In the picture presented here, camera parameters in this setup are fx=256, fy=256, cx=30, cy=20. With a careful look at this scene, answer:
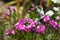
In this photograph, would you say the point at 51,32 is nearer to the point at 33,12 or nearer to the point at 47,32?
the point at 47,32

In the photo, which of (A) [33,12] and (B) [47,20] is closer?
(B) [47,20]

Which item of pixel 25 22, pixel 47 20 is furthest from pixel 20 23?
pixel 47 20

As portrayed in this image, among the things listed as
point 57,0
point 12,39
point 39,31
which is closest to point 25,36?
point 12,39

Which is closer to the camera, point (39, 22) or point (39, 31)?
point (39, 31)

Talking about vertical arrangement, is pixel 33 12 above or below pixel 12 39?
above

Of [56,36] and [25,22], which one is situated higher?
[25,22]

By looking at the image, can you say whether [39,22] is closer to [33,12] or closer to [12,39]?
[33,12]

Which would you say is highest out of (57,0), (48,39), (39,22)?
(57,0)
